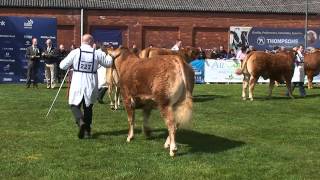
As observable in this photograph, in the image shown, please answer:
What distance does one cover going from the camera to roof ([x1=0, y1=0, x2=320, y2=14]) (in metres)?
44.9

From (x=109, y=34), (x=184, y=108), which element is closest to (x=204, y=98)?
(x=184, y=108)

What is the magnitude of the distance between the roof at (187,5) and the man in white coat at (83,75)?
113ft

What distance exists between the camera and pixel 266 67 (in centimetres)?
2005

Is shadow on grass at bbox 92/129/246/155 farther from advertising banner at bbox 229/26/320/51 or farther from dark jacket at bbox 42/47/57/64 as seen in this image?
advertising banner at bbox 229/26/320/51

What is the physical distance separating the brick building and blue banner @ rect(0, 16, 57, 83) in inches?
579

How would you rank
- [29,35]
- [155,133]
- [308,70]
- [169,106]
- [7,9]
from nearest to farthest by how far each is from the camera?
1. [169,106]
2. [155,133]
3. [308,70]
4. [29,35]
5. [7,9]

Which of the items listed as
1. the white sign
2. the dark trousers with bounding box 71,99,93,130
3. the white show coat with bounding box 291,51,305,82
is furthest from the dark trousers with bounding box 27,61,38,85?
the dark trousers with bounding box 71,99,93,130

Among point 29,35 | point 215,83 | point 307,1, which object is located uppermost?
point 307,1

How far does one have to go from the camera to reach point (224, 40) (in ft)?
155

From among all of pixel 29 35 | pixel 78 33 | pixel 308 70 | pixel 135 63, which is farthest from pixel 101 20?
pixel 135 63

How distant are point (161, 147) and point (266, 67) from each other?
1026cm

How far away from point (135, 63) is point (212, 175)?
3017 mm

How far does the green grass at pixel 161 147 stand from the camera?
8.62 metres

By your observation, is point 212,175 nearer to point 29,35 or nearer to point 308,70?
point 308,70
